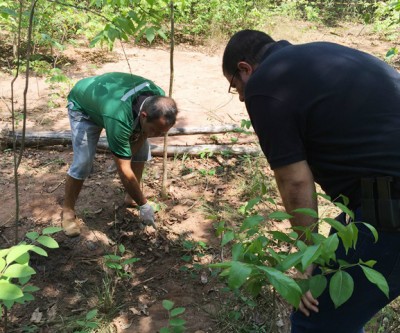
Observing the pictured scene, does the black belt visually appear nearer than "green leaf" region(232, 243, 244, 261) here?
No

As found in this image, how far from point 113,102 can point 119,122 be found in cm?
17

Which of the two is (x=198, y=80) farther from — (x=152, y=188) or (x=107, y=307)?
(x=107, y=307)

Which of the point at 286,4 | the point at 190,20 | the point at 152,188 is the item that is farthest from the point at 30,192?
the point at 286,4

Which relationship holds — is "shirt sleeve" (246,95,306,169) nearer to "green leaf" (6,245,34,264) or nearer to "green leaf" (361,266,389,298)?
"green leaf" (361,266,389,298)

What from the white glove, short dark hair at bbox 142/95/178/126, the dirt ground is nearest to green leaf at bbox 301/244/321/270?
the dirt ground

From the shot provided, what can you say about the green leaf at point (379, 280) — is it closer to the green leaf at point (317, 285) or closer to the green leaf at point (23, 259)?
the green leaf at point (317, 285)

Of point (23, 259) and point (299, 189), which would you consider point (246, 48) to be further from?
point (23, 259)

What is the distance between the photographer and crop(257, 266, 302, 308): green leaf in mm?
950

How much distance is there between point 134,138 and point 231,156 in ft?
5.61

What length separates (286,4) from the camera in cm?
1248

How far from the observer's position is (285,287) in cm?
96

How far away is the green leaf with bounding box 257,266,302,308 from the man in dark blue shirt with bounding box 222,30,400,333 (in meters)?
0.62

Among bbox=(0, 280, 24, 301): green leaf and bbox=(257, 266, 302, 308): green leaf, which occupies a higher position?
bbox=(257, 266, 302, 308): green leaf

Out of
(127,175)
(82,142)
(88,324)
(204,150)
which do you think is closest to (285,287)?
(88,324)
